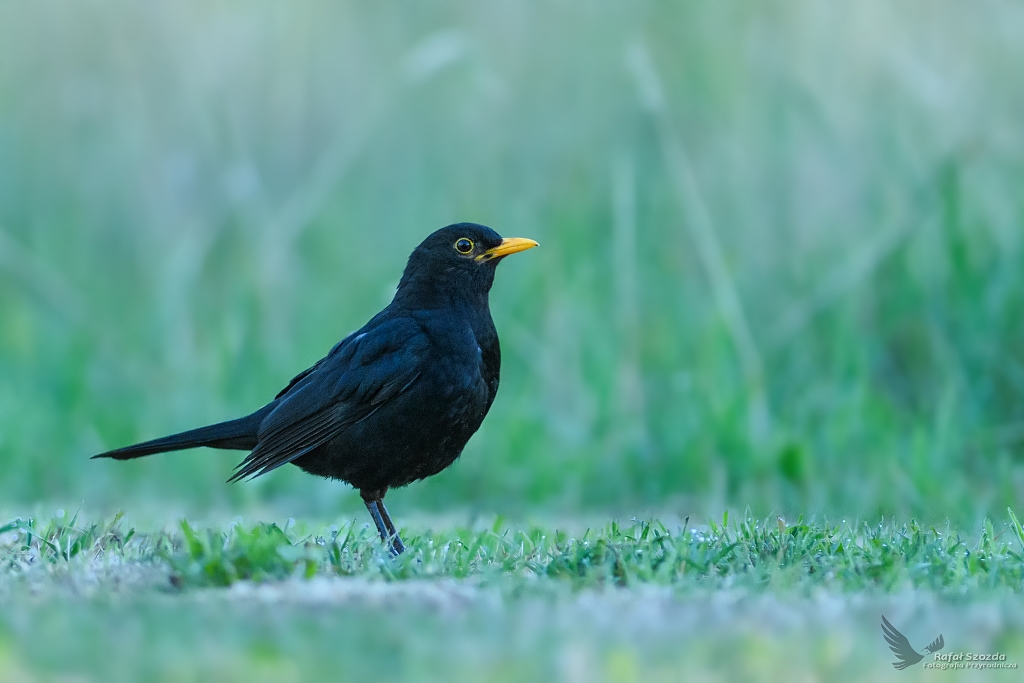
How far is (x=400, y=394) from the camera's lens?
5246 millimetres

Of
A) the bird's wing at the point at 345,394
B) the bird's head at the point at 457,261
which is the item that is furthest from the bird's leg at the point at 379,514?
the bird's head at the point at 457,261

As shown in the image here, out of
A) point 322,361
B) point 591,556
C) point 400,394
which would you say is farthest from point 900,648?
point 322,361

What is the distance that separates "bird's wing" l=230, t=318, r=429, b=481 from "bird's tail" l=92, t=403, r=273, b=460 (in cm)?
17

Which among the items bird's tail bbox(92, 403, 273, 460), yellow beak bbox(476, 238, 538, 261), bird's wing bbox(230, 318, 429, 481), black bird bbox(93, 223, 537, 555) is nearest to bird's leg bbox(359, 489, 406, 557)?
black bird bbox(93, 223, 537, 555)

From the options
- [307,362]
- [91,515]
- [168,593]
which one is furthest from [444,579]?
[307,362]

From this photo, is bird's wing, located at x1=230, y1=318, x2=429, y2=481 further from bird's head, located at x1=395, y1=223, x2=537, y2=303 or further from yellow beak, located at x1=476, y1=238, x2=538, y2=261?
yellow beak, located at x1=476, y1=238, x2=538, y2=261

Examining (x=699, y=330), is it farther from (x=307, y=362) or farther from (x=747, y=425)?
(x=307, y=362)

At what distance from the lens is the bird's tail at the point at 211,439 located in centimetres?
569

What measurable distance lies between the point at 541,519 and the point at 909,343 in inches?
125

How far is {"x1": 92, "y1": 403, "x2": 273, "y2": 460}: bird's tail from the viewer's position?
569cm

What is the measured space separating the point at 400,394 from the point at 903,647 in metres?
2.51

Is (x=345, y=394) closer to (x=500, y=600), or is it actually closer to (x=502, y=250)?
(x=502, y=250)

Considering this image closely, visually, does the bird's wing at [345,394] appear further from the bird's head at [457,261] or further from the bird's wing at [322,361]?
the bird's head at [457,261]

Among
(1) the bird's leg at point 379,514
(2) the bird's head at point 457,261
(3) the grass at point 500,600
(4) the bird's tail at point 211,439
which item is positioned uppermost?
(2) the bird's head at point 457,261
